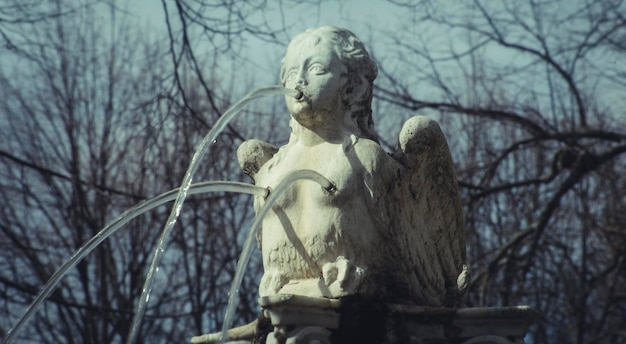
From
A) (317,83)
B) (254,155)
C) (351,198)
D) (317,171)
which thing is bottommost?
(351,198)

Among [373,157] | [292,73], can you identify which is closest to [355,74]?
[292,73]

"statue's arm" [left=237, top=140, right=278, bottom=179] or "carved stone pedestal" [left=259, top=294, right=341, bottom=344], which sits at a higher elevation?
"statue's arm" [left=237, top=140, right=278, bottom=179]

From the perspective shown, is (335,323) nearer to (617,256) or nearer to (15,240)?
(15,240)

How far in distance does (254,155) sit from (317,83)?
2.13 ft

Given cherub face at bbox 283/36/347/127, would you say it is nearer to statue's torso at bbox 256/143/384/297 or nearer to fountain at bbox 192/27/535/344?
fountain at bbox 192/27/535/344

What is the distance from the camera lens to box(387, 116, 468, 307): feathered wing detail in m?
6.91

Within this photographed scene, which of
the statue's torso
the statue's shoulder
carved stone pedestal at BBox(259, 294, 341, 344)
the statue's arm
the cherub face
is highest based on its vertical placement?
the cherub face

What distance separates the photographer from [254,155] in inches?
291

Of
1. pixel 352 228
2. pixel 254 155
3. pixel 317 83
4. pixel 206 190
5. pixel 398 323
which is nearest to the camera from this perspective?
pixel 398 323

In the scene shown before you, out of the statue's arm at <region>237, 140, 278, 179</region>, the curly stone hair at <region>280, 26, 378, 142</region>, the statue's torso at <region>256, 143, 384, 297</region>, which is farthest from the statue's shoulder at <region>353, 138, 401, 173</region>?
the statue's arm at <region>237, 140, 278, 179</region>

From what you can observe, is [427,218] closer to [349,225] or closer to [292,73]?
[349,225]

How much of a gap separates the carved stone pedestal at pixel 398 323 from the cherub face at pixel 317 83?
1.05 meters

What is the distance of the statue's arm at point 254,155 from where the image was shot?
739cm

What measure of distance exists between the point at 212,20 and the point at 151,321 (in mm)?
7909
